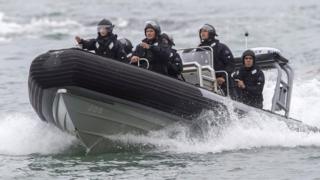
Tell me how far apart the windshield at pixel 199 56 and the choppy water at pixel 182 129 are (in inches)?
44.5

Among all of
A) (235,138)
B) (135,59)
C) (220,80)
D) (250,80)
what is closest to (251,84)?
(250,80)

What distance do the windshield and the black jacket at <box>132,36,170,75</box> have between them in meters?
0.90

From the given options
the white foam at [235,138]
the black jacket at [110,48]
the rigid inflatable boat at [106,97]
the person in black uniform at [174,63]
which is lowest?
the white foam at [235,138]

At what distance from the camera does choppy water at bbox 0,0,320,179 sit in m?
11.1

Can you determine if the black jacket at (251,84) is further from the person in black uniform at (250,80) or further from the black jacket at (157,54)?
the black jacket at (157,54)

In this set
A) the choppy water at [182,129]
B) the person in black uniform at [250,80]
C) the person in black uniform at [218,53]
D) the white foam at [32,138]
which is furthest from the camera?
the person in black uniform at [218,53]

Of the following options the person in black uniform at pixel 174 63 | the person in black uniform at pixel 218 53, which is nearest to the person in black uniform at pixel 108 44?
the person in black uniform at pixel 174 63

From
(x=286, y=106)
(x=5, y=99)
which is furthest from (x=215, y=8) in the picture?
(x=286, y=106)

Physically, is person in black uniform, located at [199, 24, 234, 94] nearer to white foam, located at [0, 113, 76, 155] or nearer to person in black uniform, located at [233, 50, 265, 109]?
person in black uniform, located at [233, 50, 265, 109]

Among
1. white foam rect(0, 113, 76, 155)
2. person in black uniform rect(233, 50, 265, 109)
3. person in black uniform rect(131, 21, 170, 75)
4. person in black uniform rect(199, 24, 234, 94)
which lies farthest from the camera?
person in black uniform rect(199, 24, 234, 94)

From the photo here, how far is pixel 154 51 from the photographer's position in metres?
12.0

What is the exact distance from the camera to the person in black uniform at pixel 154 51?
39.5ft

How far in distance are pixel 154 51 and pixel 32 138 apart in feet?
7.12

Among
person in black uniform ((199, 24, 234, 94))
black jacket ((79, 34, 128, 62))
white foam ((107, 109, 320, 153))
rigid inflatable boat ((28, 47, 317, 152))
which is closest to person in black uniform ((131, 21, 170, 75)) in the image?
black jacket ((79, 34, 128, 62))
